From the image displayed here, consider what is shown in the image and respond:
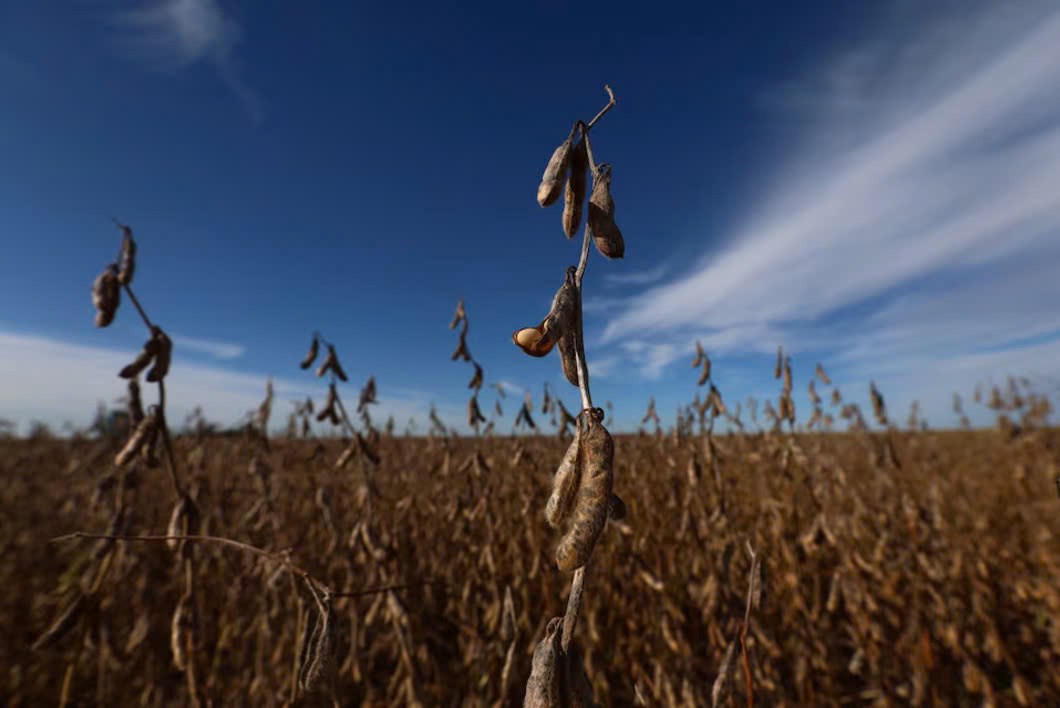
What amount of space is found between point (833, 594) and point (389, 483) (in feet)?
17.3

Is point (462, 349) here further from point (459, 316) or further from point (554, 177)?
point (554, 177)

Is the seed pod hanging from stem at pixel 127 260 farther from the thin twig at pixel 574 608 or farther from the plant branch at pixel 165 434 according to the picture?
the thin twig at pixel 574 608

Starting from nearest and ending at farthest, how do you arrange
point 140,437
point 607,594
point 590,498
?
1. point 590,498
2. point 140,437
3. point 607,594

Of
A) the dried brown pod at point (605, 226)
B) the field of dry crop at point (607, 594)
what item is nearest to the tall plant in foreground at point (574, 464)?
the dried brown pod at point (605, 226)

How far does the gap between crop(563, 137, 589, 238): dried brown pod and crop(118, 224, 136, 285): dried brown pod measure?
1.33 metres

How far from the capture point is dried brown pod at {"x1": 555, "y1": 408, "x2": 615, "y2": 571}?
533mm

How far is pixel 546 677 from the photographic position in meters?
0.57

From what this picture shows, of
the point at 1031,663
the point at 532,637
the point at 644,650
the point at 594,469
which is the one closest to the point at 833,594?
the point at 644,650

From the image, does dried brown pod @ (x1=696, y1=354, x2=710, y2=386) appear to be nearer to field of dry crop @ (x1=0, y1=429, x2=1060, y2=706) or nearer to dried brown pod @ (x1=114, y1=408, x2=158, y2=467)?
field of dry crop @ (x1=0, y1=429, x2=1060, y2=706)

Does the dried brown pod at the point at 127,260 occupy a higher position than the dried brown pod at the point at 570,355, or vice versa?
the dried brown pod at the point at 127,260

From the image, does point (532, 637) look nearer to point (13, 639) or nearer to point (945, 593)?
point (945, 593)

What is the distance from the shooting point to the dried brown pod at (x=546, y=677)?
562mm

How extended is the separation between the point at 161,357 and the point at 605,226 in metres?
1.30

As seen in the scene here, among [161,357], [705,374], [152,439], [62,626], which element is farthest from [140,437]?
[705,374]
